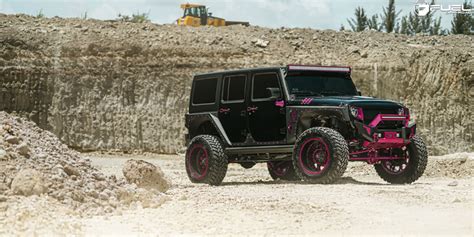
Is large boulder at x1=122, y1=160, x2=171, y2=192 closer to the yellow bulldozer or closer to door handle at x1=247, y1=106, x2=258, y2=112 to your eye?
door handle at x1=247, y1=106, x2=258, y2=112

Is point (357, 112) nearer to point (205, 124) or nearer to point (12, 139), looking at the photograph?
point (205, 124)

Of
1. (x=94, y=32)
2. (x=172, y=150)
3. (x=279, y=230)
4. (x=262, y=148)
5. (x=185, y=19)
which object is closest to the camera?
(x=279, y=230)

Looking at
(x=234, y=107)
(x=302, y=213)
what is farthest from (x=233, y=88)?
(x=302, y=213)

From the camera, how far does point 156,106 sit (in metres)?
36.0

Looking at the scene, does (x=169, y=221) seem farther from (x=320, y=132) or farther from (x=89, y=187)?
(x=320, y=132)

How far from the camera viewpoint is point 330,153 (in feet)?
49.2

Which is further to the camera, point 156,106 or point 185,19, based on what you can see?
point 185,19

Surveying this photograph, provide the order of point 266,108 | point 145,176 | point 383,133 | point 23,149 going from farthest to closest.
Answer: point 266,108, point 383,133, point 145,176, point 23,149

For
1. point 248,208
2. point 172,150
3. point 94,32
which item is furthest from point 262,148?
point 94,32

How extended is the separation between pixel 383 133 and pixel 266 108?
7.27ft

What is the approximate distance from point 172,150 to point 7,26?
9418mm

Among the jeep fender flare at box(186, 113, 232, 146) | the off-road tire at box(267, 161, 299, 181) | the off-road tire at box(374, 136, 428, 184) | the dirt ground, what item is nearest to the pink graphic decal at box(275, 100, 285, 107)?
the jeep fender flare at box(186, 113, 232, 146)

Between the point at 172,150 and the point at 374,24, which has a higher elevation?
the point at 374,24

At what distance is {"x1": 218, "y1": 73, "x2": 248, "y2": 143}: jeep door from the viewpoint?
16875mm
